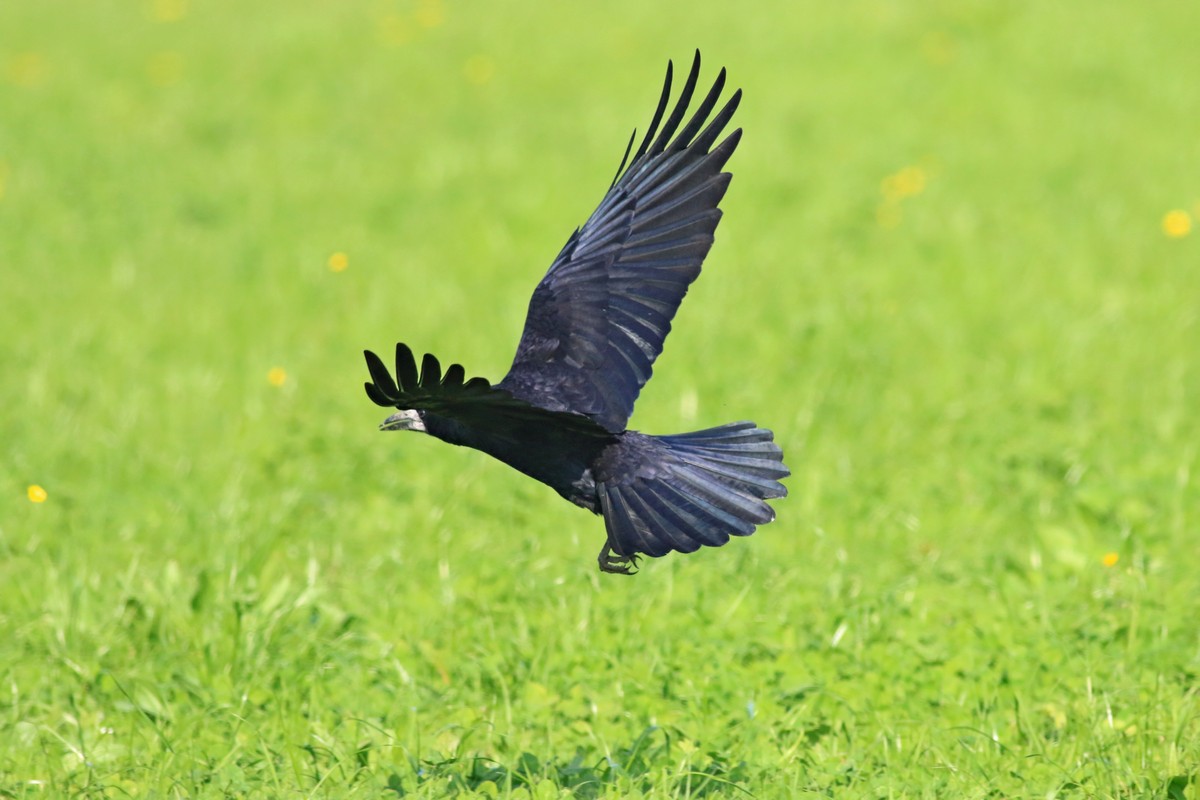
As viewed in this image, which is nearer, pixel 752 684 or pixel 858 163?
pixel 752 684

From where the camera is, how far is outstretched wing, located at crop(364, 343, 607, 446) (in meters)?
2.86

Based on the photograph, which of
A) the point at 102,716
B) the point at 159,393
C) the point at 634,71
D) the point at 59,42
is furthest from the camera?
the point at 59,42

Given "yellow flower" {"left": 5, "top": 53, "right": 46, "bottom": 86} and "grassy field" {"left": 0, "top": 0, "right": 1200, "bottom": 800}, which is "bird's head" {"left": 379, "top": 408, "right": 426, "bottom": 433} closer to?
"grassy field" {"left": 0, "top": 0, "right": 1200, "bottom": 800}

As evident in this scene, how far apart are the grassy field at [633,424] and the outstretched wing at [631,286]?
0.83m

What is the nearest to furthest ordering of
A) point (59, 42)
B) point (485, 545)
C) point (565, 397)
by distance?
point (565, 397)
point (485, 545)
point (59, 42)

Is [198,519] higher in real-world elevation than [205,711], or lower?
higher

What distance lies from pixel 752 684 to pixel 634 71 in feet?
→ 27.1

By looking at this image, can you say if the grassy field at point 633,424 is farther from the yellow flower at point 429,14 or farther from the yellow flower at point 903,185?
the yellow flower at point 429,14

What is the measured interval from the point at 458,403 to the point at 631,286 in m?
0.95

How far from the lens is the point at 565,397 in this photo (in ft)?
12.4

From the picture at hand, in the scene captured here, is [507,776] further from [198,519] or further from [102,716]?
[198,519]

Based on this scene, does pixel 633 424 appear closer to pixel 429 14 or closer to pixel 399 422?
pixel 399 422

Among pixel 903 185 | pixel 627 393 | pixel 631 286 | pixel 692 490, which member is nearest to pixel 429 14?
pixel 903 185

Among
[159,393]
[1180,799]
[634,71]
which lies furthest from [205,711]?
[634,71]
